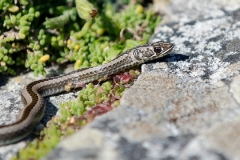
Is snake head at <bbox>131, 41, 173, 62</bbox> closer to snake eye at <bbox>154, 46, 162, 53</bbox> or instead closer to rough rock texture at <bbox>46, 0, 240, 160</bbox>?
snake eye at <bbox>154, 46, 162, 53</bbox>

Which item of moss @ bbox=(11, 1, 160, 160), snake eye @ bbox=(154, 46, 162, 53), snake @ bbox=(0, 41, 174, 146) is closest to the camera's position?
moss @ bbox=(11, 1, 160, 160)

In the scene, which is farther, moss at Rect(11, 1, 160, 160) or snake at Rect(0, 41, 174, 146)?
snake at Rect(0, 41, 174, 146)

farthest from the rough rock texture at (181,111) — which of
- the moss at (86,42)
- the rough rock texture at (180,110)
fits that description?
the moss at (86,42)

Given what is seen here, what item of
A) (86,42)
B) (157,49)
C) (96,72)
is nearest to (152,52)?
(157,49)

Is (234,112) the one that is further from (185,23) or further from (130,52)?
(185,23)

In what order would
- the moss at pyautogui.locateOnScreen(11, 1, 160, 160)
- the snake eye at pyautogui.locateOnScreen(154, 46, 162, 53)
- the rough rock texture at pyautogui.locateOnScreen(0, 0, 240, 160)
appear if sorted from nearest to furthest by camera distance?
the rough rock texture at pyautogui.locateOnScreen(0, 0, 240, 160), the moss at pyautogui.locateOnScreen(11, 1, 160, 160), the snake eye at pyautogui.locateOnScreen(154, 46, 162, 53)

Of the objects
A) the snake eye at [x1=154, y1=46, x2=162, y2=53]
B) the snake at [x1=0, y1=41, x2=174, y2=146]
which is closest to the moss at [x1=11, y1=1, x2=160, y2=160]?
the snake at [x1=0, y1=41, x2=174, y2=146]

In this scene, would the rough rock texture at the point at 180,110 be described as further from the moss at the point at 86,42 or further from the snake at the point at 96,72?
the moss at the point at 86,42

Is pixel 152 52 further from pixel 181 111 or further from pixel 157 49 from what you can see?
pixel 181 111
